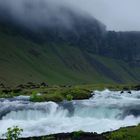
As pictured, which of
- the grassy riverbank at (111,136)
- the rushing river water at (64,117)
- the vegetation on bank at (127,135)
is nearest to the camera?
the vegetation on bank at (127,135)

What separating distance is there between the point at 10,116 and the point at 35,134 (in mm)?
19990

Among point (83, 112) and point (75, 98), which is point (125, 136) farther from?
point (75, 98)

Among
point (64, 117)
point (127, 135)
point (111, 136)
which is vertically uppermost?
point (64, 117)

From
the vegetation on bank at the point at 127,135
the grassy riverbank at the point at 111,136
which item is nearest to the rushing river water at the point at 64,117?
the grassy riverbank at the point at 111,136

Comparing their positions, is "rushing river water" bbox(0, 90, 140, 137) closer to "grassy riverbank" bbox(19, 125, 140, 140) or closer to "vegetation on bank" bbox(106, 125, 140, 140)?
"grassy riverbank" bbox(19, 125, 140, 140)

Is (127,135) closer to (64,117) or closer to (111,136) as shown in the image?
(111,136)

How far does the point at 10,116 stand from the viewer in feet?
280

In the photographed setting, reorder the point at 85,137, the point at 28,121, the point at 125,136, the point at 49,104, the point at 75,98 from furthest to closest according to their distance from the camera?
the point at 75,98
the point at 49,104
the point at 28,121
the point at 85,137
the point at 125,136

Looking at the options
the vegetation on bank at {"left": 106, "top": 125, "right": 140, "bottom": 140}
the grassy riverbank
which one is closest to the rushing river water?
the grassy riverbank

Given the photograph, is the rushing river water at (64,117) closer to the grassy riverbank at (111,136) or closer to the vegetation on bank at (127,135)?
the grassy riverbank at (111,136)

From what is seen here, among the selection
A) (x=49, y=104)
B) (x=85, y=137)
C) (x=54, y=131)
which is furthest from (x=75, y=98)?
(x=85, y=137)

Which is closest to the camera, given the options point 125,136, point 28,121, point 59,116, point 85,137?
point 125,136

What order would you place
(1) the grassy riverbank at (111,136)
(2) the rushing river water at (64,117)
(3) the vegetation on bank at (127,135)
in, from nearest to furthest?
(3) the vegetation on bank at (127,135)
(1) the grassy riverbank at (111,136)
(2) the rushing river water at (64,117)

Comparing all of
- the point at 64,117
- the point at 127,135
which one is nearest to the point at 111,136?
the point at 127,135
